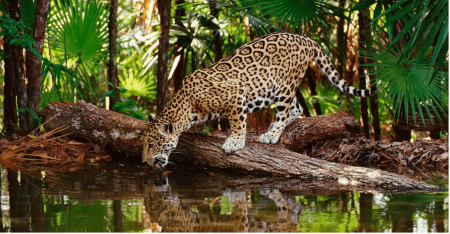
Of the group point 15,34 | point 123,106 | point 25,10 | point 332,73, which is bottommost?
point 123,106

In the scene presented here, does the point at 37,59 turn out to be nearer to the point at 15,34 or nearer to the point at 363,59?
the point at 15,34

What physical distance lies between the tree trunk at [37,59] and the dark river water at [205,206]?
6.12 ft

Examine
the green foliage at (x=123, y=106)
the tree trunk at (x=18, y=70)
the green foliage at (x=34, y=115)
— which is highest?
the tree trunk at (x=18, y=70)

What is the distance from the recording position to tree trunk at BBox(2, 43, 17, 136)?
756 cm

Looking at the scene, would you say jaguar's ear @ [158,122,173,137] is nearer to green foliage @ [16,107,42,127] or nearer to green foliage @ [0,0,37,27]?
green foliage @ [16,107,42,127]

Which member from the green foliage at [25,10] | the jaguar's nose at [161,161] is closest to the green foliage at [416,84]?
the jaguar's nose at [161,161]

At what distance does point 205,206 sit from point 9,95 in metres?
5.19

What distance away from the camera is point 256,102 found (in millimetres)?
6539

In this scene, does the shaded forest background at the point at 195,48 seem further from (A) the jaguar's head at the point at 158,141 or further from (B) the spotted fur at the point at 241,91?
(A) the jaguar's head at the point at 158,141

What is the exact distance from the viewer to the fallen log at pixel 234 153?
519 cm

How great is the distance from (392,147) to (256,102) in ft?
7.43

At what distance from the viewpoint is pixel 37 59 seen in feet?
22.6

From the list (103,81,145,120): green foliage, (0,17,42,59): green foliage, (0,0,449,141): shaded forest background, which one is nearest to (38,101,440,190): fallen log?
(0,0,449,141): shaded forest background

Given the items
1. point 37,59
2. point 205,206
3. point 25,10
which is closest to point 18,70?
point 37,59
